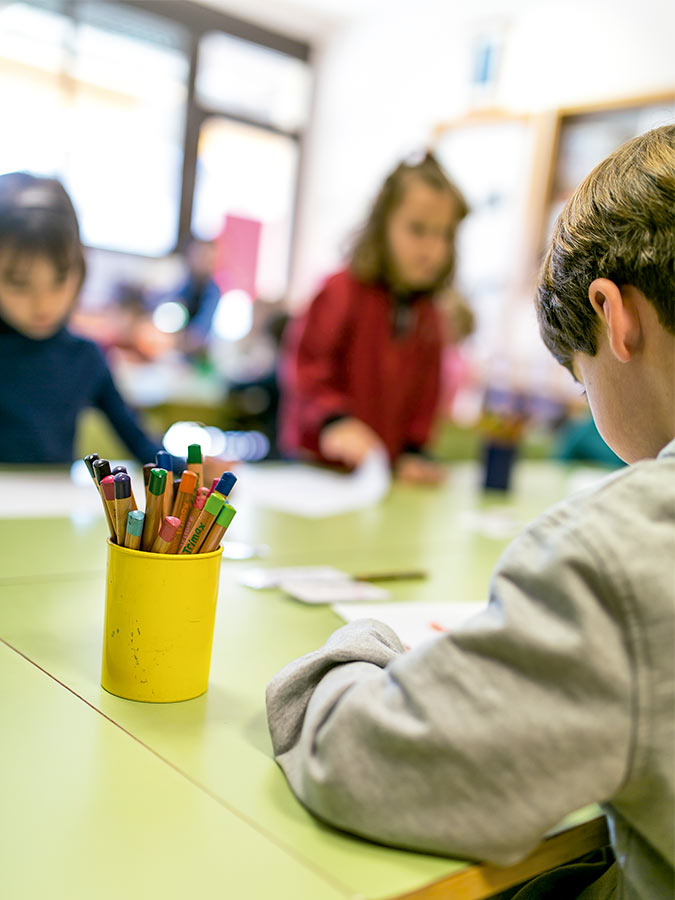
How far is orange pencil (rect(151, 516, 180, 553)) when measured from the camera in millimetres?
681

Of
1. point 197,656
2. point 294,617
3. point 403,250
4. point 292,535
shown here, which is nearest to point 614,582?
point 197,656

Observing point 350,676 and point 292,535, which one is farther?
point 292,535

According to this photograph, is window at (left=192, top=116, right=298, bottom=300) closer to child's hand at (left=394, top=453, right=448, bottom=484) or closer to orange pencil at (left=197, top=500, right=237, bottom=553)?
child's hand at (left=394, top=453, right=448, bottom=484)

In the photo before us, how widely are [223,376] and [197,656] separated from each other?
417cm

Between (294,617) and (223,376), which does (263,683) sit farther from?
(223,376)

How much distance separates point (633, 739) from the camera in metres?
0.50

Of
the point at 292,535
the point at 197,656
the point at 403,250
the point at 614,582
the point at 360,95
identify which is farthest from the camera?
the point at 360,95

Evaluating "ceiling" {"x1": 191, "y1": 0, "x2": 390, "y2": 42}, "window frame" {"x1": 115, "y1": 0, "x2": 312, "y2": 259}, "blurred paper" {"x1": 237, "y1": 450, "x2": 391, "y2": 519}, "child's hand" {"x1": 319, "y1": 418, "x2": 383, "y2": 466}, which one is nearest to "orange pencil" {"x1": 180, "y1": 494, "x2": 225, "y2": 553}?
"blurred paper" {"x1": 237, "y1": 450, "x2": 391, "y2": 519}

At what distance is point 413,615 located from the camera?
0.99 metres

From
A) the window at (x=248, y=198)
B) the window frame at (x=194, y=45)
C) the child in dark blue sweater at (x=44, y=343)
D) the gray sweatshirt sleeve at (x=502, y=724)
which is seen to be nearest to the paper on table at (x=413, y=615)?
the gray sweatshirt sleeve at (x=502, y=724)

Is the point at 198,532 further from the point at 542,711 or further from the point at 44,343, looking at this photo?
the point at 44,343

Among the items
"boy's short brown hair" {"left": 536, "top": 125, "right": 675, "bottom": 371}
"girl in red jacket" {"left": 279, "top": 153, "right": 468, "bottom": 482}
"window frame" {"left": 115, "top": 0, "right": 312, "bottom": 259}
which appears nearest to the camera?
"boy's short brown hair" {"left": 536, "top": 125, "right": 675, "bottom": 371}

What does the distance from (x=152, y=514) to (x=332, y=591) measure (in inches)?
15.5

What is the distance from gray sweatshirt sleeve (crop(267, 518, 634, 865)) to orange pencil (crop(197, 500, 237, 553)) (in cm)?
19
